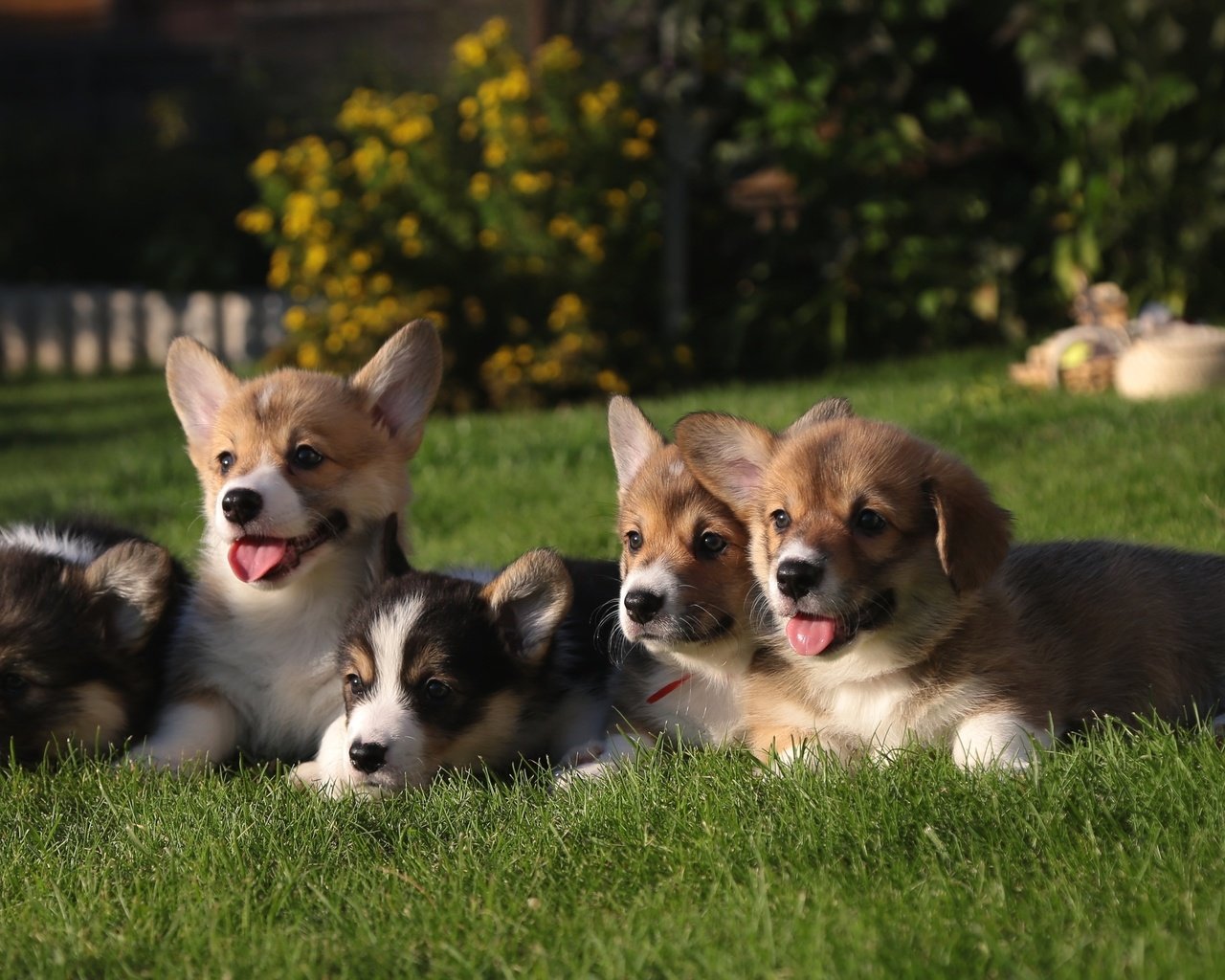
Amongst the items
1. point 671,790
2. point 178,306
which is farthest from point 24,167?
point 671,790

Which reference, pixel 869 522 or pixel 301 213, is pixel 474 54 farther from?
pixel 869 522

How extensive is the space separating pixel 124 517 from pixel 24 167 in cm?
1111

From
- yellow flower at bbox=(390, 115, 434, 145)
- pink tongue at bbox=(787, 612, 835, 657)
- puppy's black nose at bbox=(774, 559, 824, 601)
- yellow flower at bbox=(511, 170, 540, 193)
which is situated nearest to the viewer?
puppy's black nose at bbox=(774, 559, 824, 601)

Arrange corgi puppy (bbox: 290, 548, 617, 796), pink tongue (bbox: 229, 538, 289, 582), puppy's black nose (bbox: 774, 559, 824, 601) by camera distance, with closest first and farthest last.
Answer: puppy's black nose (bbox: 774, 559, 824, 601)
corgi puppy (bbox: 290, 548, 617, 796)
pink tongue (bbox: 229, 538, 289, 582)

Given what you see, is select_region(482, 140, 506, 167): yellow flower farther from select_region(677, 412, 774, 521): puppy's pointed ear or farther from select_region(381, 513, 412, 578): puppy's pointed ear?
select_region(677, 412, 774, 521): puppy's pointed ear

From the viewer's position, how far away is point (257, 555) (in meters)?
4.15

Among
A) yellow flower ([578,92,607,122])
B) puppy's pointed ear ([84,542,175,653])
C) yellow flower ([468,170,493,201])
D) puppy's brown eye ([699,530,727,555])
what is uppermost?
yellow flower ([578,92,607,122])

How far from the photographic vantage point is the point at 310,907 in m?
2.99

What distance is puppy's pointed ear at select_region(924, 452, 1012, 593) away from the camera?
3316 millimetres

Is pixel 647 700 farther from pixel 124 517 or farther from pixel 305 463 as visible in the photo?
pixel 124 517

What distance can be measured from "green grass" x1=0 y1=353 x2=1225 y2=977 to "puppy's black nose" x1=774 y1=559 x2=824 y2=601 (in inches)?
16.8

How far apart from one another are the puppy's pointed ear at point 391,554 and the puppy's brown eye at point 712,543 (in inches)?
34.8

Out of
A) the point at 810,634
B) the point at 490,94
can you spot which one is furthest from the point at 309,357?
the point at 810,634

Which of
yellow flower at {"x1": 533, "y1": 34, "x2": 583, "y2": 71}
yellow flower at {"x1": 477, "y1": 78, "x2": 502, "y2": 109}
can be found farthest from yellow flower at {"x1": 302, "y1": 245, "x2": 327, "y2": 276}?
yellow flower at {"x1": 533, "y1": 34, "x2": 583, "y2": 71}
